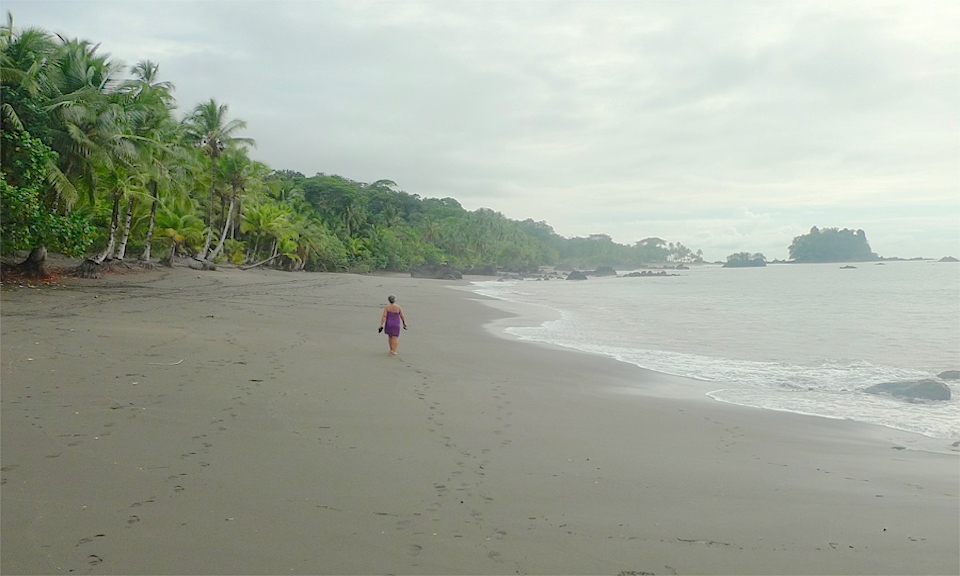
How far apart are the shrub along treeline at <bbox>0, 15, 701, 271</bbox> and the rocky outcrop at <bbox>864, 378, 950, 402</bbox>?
→ 1777 cm

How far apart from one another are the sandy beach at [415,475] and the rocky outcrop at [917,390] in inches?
102

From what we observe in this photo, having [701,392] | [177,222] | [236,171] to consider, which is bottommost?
[701,392]

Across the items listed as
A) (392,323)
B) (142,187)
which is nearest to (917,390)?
(392,323)

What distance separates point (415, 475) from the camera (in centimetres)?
455

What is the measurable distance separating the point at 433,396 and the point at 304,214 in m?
46.7

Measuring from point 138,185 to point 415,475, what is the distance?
77.8 feet

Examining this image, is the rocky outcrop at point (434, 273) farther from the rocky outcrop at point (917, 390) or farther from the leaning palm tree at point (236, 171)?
the rocky outcrop at point (917, 390)

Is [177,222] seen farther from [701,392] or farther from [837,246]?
[837,246]

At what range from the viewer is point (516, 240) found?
4569 inches

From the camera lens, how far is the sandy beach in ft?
11.0

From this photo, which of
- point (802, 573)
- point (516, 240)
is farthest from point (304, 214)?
point (516, 240)

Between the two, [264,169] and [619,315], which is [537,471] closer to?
[619,315]

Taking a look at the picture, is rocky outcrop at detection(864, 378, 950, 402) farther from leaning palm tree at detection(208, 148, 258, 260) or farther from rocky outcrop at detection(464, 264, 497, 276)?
rocky outcrop at detection(464, 264, 497, 276)

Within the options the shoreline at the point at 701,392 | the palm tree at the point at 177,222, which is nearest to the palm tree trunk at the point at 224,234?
the palm tree at the point at 177,222
